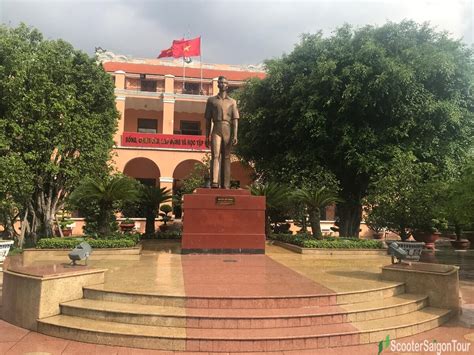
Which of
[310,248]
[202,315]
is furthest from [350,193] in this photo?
[202,315]

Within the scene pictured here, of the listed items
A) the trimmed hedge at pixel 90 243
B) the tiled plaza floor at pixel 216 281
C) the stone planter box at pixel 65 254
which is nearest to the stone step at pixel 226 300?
the tiled plaza floor at pixel 216 281

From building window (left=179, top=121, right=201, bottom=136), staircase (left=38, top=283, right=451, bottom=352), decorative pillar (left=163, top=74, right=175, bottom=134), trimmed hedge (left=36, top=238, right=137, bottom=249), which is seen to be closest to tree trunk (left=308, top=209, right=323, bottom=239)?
trimmed hedge (left=36, top=238, right=137, bottom=249)

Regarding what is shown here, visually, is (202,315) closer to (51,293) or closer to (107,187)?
(51,293)

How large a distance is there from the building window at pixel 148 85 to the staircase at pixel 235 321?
28064mm

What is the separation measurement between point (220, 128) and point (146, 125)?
22.8m

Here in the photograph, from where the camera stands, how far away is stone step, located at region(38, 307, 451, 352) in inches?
187

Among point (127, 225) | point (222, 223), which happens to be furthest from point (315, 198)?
point (127, 225)

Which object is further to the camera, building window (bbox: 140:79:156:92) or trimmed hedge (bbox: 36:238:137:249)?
building window (bbox: 140:79:156:92)

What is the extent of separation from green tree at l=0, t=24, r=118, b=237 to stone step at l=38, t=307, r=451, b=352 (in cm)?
1075

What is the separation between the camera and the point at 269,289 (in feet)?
20.2

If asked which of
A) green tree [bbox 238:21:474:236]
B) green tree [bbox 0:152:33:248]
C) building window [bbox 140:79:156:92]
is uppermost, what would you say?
building window [bbox 140:79:156:92]

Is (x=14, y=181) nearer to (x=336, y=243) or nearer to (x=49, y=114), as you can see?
(x=49, y=114)

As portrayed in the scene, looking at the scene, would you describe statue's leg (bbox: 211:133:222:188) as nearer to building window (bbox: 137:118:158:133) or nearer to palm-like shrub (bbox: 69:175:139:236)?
palm-like shrub (bbox: 69:175:139:236)

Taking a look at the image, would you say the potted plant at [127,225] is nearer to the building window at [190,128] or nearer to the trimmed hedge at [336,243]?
the trimmed hedge at [336,243]
